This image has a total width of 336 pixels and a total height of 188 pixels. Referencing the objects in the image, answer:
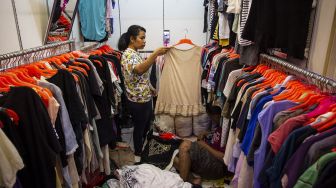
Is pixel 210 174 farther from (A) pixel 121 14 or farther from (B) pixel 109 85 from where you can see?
(A) pixel 121 14

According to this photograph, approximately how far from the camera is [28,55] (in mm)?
1938

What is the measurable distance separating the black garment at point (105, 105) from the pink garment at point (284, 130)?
1.44 metres

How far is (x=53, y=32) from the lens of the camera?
2.43 meters

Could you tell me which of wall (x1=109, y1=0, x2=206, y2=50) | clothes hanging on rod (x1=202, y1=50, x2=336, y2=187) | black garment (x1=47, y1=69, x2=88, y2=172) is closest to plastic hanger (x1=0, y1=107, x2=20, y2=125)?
black garment (x1=47, y1=69, x2=88, y2=172)

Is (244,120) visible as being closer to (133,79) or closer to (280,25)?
(280,25)

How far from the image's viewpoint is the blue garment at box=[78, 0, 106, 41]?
10.5ft

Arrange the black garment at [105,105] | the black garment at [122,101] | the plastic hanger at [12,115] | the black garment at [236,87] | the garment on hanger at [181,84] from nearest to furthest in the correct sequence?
the plastic hanger at [12,115] → the black garment at [236,87] → the black garment at [105,105] → the black garment at [122,101] → the garment on hanger at [181,84]

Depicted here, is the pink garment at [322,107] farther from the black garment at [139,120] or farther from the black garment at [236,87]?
the black garment at [139,120]

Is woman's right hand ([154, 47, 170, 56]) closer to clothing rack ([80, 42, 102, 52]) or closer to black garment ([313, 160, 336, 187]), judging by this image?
clothing rack ([80, 42, 102, 52])

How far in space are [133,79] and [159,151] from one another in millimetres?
849

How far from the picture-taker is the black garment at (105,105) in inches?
87.3

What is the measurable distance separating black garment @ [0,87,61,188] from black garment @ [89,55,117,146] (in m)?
0.90

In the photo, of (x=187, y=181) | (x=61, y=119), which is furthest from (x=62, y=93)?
(x=187, y=181)

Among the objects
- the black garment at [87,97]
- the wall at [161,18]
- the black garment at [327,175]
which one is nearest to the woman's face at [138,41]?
the black garment at [87,97]
